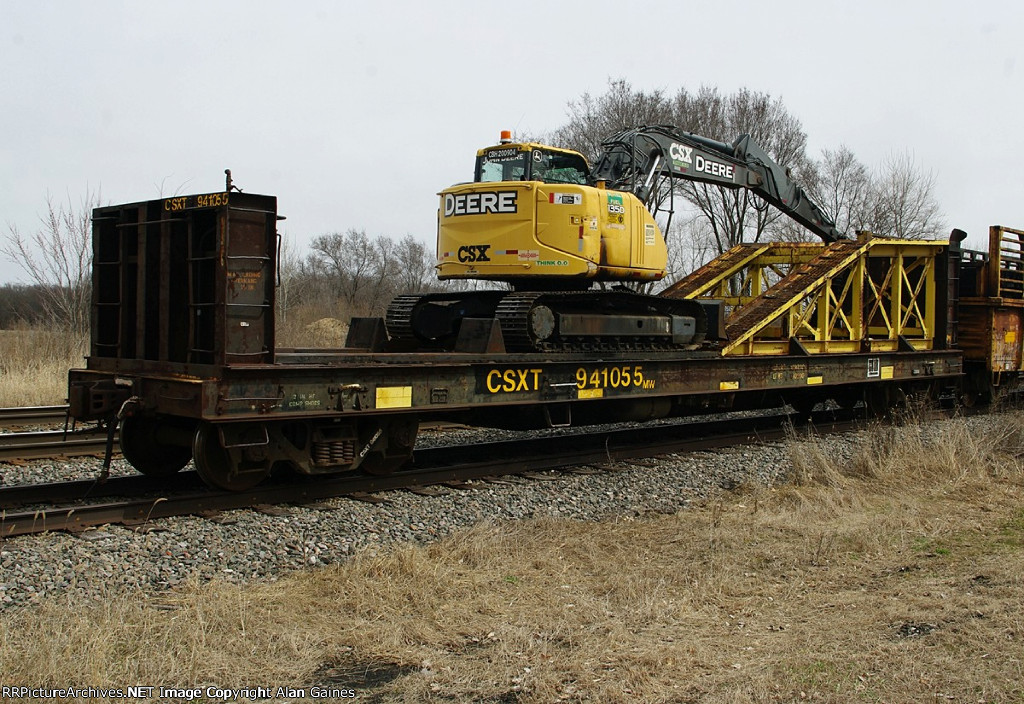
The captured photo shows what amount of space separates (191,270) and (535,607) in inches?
160

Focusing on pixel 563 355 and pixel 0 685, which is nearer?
pixel 0 685

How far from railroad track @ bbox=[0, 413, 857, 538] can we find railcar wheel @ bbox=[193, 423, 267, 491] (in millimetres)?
101

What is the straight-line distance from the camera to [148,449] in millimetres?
8227

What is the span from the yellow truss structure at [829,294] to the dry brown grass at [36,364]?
388 inches

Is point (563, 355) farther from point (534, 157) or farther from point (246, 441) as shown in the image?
point (246, 441)

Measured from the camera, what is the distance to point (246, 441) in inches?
288

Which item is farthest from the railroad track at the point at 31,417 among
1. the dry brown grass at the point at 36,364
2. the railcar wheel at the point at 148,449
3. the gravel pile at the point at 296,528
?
the railcar wheel at the point at 148,449

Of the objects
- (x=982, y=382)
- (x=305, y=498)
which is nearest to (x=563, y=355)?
(x=305, y=498)

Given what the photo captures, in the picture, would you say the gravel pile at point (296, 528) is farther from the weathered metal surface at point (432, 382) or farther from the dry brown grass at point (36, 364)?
the dry brown grass at point (36, 364)

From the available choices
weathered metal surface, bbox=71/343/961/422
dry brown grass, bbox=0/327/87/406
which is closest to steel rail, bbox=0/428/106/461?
weathered metal surface, bbox=71/343/961/422

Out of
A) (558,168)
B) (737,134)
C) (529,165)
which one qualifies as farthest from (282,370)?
(737,134)

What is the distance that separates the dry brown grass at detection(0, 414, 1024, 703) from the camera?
4207mm

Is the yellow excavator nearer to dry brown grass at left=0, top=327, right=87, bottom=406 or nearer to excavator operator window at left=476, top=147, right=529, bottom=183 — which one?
excavator operator window at left=476, top=147, right=529, bottom=183

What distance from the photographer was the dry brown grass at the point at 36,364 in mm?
15078
